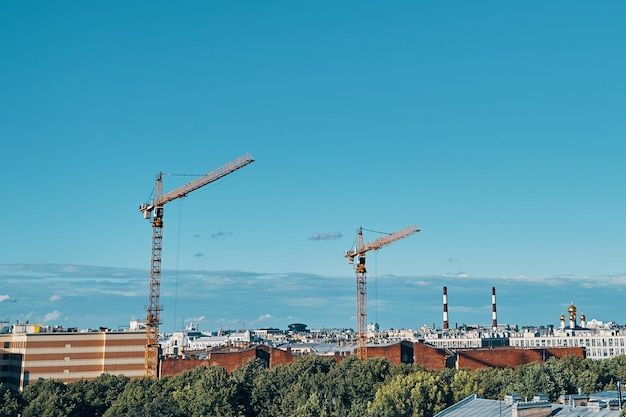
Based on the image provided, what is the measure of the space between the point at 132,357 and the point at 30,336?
68.7ft

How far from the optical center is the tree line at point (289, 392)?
103 meters

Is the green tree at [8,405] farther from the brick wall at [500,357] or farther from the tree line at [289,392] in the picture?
the brick wall at [500,357]

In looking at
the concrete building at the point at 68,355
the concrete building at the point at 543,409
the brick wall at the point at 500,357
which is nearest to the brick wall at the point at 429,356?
the brick wall at the point at 500,357

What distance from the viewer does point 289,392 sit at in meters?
119

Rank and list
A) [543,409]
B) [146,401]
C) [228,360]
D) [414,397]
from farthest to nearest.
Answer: [228,360] → [146,401] → [414,397] → [543,409]

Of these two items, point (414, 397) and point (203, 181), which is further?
point (203, 181)

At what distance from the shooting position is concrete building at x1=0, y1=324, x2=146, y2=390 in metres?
156

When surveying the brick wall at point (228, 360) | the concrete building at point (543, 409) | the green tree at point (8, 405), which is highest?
the brick wall at point (228, 360)

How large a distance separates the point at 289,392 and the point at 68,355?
6091 cm

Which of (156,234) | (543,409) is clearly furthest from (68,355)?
(543,409)

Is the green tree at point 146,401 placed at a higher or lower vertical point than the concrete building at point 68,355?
lower

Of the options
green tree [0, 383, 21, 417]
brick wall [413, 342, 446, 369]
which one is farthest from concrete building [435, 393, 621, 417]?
brick wall [413, 342, 446, 369]

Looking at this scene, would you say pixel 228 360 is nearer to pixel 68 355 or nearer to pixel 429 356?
pixel 68 355

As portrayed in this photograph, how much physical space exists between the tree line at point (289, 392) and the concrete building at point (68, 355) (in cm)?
3050
